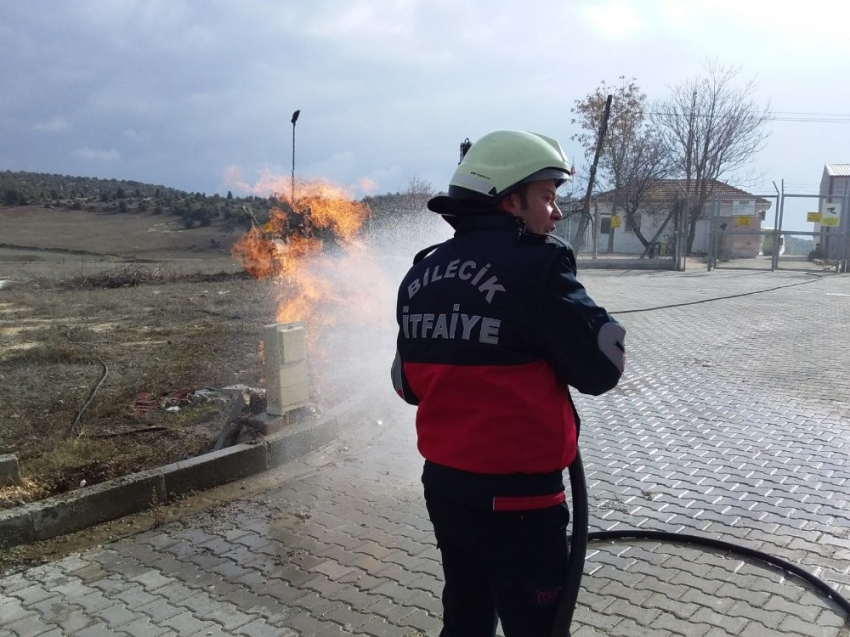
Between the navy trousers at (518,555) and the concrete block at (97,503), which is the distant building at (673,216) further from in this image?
the navy trousers at (518,555)

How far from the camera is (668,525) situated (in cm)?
446

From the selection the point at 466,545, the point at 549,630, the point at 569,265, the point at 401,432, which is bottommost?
the point at 401,432

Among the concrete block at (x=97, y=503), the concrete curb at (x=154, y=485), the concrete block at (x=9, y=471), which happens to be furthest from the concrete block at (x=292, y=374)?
the concrete block at (x=9, y=471)

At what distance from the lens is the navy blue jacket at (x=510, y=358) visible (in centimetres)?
196

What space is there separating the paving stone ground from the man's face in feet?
6.87

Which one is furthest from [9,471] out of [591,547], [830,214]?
[830,214]

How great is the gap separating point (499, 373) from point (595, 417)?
211 inches

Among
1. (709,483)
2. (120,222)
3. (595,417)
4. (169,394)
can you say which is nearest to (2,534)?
(169,394)

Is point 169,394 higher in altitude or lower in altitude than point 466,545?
lower

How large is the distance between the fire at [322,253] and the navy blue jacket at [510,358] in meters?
8.29

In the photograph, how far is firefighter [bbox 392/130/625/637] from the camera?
6.47 feet

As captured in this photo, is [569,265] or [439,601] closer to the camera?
[569,265]

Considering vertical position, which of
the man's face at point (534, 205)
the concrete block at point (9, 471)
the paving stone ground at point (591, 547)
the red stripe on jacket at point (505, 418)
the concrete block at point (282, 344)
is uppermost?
the man's face at point (534, 205)

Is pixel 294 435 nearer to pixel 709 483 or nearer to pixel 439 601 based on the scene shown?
pixel 439 601
